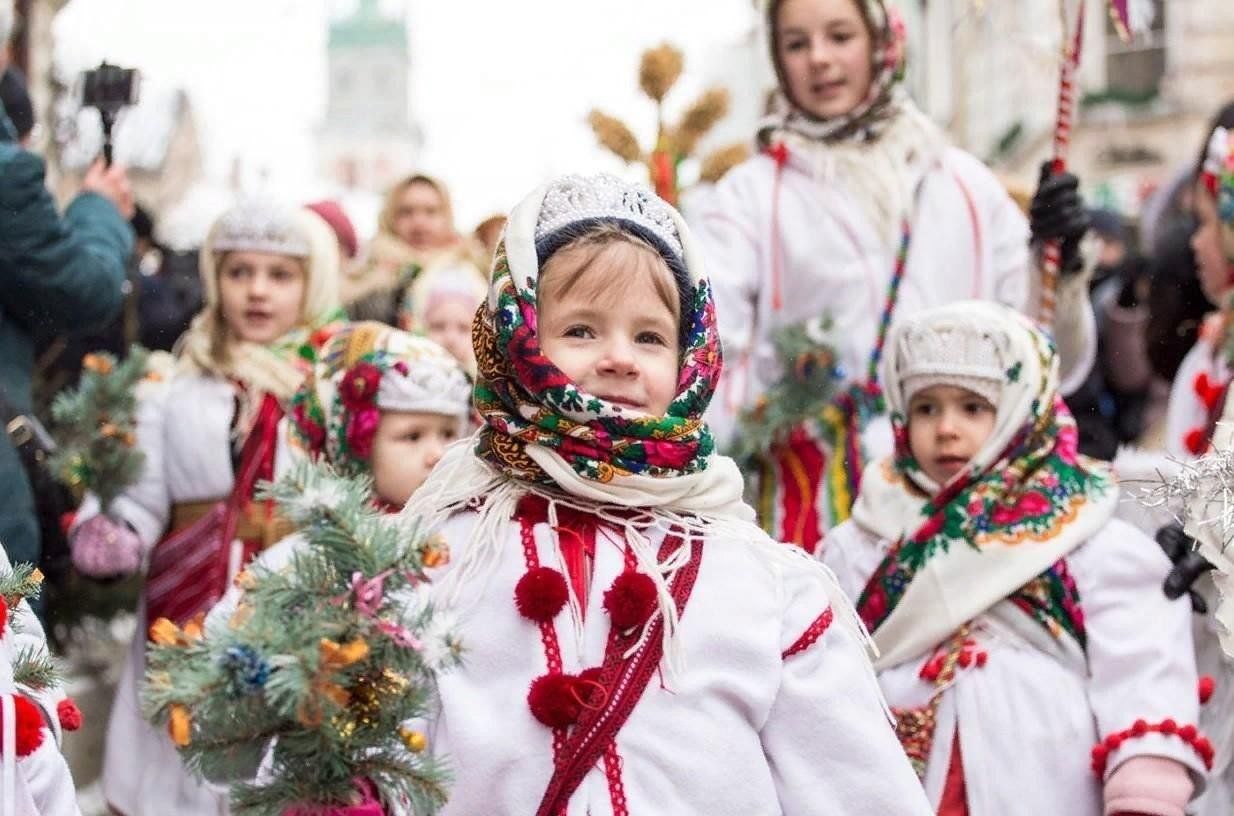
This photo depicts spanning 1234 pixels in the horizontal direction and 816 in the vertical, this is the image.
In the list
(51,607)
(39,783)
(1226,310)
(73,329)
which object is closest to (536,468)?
(39,783)

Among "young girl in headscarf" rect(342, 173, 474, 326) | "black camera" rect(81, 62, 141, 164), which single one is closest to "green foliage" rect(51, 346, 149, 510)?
"black camera" rect(81, 62, 141, 164)

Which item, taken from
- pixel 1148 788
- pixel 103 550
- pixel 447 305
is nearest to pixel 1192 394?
pixel 1148 788

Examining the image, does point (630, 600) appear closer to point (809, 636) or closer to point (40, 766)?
point (809, 636)

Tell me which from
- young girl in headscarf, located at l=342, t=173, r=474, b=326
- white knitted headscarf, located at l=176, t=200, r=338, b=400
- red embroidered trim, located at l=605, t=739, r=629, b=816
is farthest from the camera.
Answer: young girl in headscarf, located at l=342, t=173, r=474, b=326

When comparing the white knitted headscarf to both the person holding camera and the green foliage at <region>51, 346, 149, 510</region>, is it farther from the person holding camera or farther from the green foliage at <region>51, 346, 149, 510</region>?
the person holding camera

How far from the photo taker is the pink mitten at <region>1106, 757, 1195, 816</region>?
4.90 metres

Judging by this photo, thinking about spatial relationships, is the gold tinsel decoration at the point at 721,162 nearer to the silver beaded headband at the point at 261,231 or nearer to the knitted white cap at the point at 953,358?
the silver beaded headband at the point at 261,231

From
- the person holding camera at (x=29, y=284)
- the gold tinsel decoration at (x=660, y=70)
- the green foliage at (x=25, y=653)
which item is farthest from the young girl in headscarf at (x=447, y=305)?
the green foliage at (x=25, y=653)

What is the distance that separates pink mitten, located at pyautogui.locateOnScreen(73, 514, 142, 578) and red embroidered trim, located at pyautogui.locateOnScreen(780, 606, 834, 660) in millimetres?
3539

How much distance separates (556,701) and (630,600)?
0.72 feet

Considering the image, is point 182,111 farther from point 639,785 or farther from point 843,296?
point 639,785

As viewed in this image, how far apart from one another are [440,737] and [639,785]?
1.13ft

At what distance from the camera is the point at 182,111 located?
86.3 feet

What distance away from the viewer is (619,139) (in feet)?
23.5
